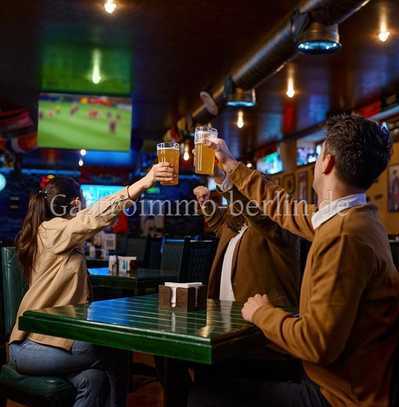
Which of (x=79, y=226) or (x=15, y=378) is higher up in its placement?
(x=79, y=226)

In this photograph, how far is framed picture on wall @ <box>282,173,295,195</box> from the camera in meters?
10.9

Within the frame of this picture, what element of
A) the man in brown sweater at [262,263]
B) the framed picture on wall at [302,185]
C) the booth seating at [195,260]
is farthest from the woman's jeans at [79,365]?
the framed picture on wall at [302,185]

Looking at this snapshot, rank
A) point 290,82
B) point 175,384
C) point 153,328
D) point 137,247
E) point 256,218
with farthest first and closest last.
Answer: point 290,82, point 137,247, point 256,218, point 175,384, point 153,328

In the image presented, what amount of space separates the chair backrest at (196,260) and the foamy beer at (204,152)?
63.0 inches

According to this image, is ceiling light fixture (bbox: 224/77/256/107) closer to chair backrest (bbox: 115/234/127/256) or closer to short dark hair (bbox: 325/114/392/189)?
chair backrest (bbox: 115/234/127/256)

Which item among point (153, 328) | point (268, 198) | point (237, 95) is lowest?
point (153, 328)

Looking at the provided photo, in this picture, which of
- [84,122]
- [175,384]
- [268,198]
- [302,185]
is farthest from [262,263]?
[302,185]

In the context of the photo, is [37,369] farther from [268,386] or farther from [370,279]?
[370,279]

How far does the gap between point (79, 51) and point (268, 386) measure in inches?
209

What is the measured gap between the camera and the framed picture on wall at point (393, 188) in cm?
765

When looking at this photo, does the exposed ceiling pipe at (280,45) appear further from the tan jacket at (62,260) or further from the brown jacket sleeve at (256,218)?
the tan jacket at (62,260)

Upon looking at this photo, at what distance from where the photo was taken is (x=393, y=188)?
7730mm

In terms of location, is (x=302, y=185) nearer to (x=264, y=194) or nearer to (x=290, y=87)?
(x=290, y=87)

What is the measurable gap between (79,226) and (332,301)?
4.66 ft
